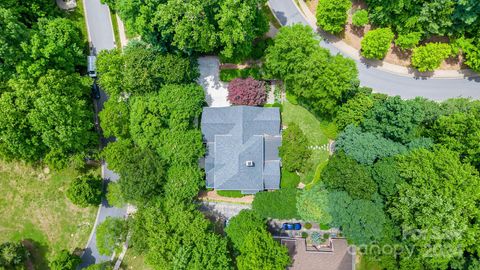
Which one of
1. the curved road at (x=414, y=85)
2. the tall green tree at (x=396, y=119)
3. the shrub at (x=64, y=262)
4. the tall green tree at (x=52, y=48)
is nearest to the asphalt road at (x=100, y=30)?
the tall green tree at (x=52, y=48)

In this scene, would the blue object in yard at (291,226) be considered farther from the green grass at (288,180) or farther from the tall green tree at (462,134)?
the tall green tree at (462,134)

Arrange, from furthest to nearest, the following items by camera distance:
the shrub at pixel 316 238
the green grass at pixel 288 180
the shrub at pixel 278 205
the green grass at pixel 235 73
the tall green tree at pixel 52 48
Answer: the green grass at pixel 235 73
the green grass at pixel 288 180
the shrub at pixel 316 238
the shrub at pixel 278 205
the tall green tree at pixel 52 48

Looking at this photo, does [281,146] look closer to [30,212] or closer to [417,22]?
[417,22]

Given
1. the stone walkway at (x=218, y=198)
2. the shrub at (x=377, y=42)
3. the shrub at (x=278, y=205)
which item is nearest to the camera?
the shrub at (x=278, y=205)

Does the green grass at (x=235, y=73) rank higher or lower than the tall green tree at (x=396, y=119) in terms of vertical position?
higher

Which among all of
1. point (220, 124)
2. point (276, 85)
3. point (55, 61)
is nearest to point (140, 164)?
point (220, 124)

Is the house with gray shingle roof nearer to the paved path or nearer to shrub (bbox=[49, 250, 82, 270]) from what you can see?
the paved path

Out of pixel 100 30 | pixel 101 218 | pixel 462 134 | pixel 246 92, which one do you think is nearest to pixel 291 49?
pixel 246 92
